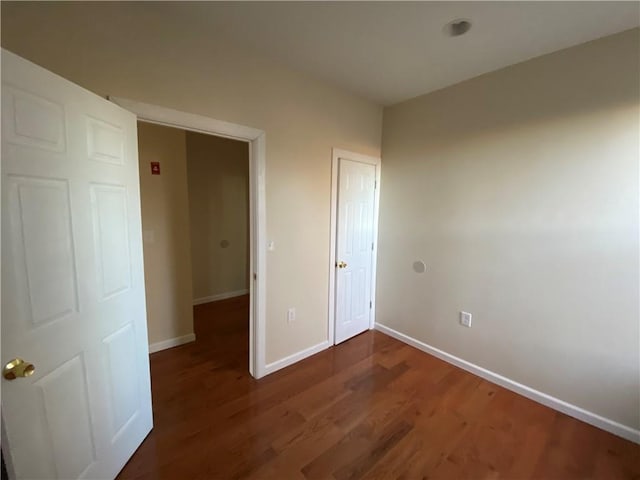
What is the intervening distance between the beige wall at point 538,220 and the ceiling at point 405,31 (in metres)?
0.21

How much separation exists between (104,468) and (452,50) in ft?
10.6

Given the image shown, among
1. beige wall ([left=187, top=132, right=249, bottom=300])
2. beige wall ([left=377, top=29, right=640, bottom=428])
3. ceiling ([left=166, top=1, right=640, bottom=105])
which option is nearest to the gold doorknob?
ceiling ([left=166, top=1, right=640, bottom=105])

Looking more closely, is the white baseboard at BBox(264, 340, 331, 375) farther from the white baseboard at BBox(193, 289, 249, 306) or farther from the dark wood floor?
the white baseboard at BBox(193, 289, 249, 306)

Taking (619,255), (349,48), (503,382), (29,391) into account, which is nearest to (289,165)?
(349,48)

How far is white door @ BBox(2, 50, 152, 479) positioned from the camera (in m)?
0.99

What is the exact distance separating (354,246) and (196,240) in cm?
256

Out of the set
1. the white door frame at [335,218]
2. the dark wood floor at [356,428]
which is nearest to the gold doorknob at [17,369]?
the dark wood floor at [356,428]

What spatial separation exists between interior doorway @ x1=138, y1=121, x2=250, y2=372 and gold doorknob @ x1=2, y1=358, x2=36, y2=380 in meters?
1.59

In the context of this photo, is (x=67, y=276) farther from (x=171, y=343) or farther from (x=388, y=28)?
(x=388, y=28)

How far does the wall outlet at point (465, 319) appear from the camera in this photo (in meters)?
2.51

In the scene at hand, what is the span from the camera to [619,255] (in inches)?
69.6

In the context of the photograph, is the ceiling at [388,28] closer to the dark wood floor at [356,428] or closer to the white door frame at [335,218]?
the white door frame at [335,218]

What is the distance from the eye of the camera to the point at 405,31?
1.74 metres

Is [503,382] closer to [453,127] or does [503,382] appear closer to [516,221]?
[516,221]
